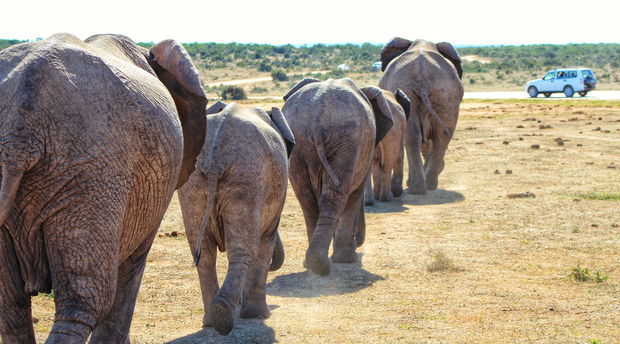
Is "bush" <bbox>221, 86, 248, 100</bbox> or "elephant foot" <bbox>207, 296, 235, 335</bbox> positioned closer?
"elephant foot" <bbox>207, 296, 235, 335</bbox>

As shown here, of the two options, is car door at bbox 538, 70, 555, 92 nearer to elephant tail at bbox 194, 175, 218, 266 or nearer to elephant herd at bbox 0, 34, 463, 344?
elephant herd at bbox 0, 34, 463, 344

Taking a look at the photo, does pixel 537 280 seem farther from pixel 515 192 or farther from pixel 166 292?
pixel 515 192

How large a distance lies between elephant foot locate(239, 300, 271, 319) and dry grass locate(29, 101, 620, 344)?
11cm

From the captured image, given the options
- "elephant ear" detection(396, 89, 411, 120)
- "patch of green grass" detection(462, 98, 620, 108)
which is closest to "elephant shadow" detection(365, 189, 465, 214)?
"elephant ear" detection(396, 89, 411, 120)

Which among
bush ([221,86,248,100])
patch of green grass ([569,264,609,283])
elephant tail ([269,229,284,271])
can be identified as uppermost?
elephant tail ([269,229,284,271])

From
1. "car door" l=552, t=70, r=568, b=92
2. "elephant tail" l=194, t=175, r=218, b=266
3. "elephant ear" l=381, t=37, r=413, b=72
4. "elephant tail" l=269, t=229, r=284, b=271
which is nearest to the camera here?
"elephant tail" l=194, t=175, r=218, b=266

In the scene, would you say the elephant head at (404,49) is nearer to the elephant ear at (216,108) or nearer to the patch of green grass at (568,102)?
the elephant ear at (216,108)

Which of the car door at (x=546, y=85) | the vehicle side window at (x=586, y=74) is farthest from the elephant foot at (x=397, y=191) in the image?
the car door at (x=546, y=85)

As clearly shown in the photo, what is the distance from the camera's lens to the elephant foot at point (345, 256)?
9305mm

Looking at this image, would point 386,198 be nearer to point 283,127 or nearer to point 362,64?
point 283,127

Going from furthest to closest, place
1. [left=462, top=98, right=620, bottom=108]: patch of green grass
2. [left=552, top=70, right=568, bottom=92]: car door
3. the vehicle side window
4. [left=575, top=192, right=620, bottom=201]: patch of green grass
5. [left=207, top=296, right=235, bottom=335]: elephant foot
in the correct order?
[left=552, top=70, right=568, bottom=92]: car door, the vehicle side window, [left=462, top=98, right=620, bottom=108]: patch of green grass, [left=575, top=192, right=620, bottom=201]: patch of green grass, [left=207, top=296, right=235, bottom=335]: elephant foot

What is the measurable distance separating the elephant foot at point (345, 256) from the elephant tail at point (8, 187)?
610 centimetres

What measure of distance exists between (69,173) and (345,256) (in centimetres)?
599

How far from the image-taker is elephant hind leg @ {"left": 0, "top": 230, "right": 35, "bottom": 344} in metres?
3.67
